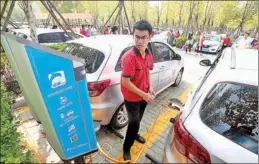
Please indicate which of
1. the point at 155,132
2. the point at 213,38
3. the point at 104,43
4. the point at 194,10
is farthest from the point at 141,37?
the point at 194,10

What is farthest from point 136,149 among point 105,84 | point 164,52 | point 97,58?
point 164,52

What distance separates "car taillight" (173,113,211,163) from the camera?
144 cm

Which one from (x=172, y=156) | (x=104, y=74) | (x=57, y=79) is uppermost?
(x=57, y=79)

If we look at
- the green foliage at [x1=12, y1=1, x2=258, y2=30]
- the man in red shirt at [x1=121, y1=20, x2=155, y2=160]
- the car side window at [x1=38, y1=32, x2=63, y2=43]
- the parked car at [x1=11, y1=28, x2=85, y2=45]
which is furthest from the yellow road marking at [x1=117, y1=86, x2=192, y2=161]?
the green foliage at [x1=12, y1=1, x2=258, y2=30]

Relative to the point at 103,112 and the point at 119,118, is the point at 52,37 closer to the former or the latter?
the point at 119,118

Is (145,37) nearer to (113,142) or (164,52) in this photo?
(113,142)

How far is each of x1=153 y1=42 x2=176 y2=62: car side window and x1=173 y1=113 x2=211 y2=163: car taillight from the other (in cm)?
256

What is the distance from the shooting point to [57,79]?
1.41m

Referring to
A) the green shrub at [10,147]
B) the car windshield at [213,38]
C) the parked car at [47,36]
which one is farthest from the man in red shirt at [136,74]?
the car windshield at [213,38]

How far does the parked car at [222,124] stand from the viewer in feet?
4.49

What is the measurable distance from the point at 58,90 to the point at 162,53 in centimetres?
330

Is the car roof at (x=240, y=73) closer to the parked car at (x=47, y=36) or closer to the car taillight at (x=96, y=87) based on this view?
the car taillight at (x=96, y=87)

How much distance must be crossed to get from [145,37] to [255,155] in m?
1.58

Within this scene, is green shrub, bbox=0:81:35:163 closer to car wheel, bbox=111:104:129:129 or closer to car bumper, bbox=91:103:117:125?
car bumper, bbox=91:103:117:125
